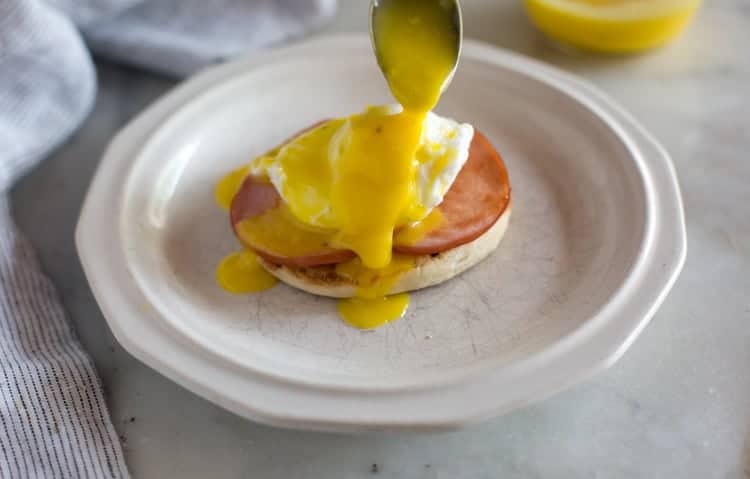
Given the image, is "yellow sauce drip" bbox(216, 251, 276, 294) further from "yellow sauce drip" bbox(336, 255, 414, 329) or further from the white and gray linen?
the white and gray linen

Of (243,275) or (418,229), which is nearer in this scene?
(418,229)

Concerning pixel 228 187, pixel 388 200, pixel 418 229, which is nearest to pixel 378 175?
pixel 388 200

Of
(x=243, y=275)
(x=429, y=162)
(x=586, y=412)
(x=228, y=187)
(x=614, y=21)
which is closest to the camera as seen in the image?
(x=586, y=412)

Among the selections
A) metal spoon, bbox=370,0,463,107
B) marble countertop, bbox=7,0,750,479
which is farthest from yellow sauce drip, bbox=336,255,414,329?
metal spoon, bbox=370,0,463,107

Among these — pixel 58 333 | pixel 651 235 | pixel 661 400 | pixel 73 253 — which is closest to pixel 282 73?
pixel 73 253

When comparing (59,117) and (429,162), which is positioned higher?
(429,162)

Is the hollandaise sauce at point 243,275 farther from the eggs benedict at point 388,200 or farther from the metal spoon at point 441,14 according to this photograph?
the metal spoon at point 441,14

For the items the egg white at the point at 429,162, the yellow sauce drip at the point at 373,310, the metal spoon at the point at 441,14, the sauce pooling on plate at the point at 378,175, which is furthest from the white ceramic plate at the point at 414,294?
the metal spoon at the point at 441,14

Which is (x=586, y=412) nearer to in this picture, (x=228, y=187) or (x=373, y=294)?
(x=373, y=294)
